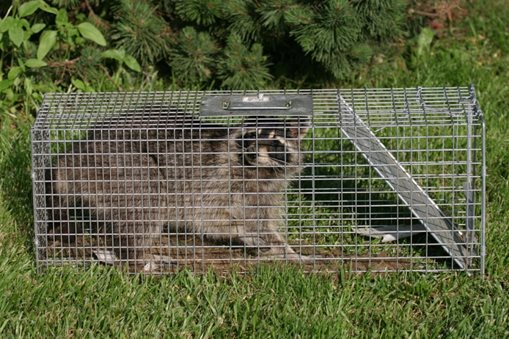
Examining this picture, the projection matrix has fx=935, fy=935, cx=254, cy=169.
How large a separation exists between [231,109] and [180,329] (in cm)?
115

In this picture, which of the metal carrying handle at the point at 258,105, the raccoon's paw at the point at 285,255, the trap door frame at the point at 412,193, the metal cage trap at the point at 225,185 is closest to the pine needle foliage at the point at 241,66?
the metal cage trap at the point at 225,185

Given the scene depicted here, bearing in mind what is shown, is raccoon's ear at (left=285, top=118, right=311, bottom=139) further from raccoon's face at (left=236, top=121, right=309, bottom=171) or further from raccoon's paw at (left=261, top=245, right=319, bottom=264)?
raccoon's paw at (left=261, top=245, right=319, bottom=264)

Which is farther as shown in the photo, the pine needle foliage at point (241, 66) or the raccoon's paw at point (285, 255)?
the pine needle foliage at point (241, 66)

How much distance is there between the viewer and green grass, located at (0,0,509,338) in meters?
4.26

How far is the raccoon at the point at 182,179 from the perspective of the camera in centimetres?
481

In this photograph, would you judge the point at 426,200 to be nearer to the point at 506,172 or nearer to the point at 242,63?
the point at 506,172

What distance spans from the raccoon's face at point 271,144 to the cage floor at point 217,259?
1.56 feet

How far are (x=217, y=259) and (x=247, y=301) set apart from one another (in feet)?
1.69

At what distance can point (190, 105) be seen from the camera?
5.35m

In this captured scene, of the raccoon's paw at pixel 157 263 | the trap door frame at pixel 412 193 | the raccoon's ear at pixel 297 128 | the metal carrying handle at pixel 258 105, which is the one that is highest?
the metal carrying handle at pixel 258 105

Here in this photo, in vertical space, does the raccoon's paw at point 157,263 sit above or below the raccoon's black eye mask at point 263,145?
below

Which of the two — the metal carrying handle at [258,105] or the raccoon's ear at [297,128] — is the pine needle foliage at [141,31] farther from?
the raccoon's ear at [297,128]

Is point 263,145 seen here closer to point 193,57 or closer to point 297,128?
point 297,128

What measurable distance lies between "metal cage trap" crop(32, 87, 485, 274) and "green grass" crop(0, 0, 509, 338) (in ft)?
0.48
